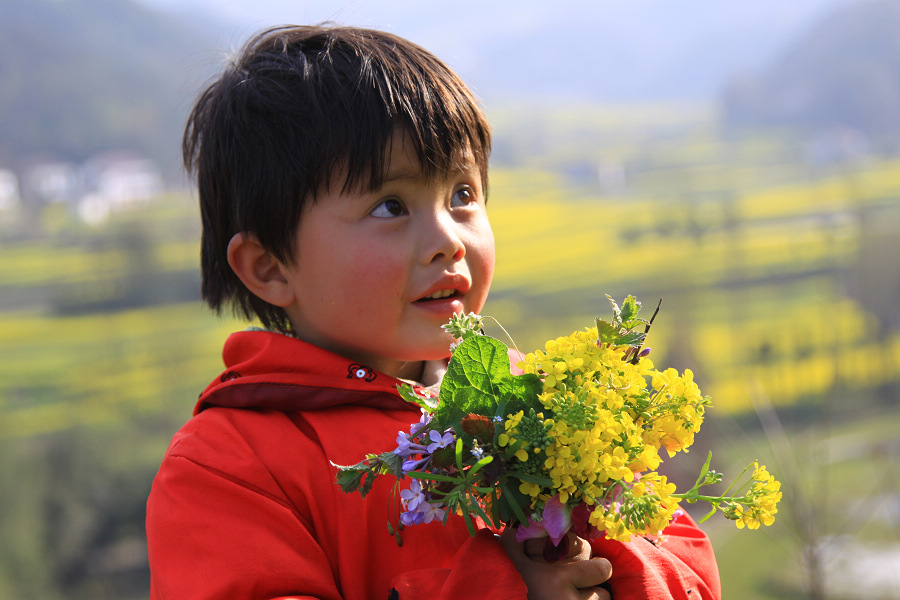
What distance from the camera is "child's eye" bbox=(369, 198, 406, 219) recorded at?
1373mm

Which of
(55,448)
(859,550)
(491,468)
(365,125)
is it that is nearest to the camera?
(491,468)

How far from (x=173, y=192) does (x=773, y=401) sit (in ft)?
22.0

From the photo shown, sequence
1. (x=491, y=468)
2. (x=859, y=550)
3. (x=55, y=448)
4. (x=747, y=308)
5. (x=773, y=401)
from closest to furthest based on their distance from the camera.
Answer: (x=491, y=468) < (x=859, y=550) < (x=773, y=401) < (x=55, y=448) < (x=747, y=308)

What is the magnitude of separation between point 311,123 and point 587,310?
697cm

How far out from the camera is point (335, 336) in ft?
4.75

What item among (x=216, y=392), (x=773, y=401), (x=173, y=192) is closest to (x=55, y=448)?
(x=173, y=192)

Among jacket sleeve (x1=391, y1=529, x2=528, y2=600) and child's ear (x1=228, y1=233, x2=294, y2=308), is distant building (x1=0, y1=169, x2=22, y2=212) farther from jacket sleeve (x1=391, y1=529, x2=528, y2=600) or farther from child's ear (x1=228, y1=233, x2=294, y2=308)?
jacket sleeve (x1=391, y1=529, x2=528, y2=600)

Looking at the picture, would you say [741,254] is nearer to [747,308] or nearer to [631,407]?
[747,308]

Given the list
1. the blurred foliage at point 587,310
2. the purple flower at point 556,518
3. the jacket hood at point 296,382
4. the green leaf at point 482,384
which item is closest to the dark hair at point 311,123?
the jacket hood at point 296,382

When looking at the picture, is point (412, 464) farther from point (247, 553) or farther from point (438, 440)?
point (247, 553)

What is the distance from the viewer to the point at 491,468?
3.30ft

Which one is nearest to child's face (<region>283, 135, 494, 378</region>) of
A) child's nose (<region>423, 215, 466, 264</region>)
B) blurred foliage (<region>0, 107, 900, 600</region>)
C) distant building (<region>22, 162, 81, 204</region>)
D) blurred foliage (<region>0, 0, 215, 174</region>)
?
child's nose (<region>423, 215, 466, 264</region>)

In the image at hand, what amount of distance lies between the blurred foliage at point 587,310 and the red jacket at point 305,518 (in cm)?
532

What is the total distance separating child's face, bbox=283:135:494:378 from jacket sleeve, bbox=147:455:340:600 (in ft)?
1.10
